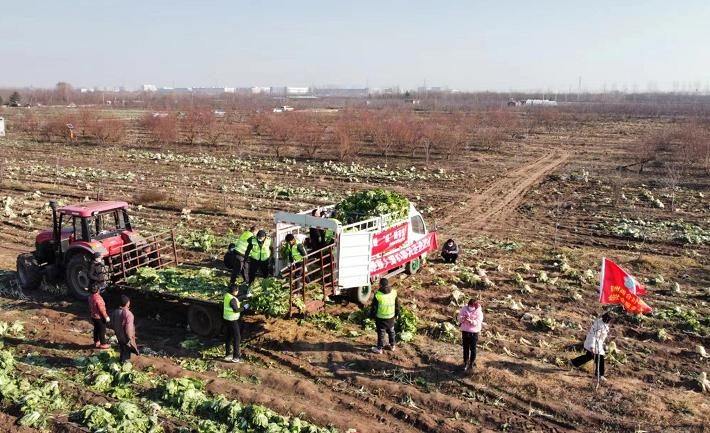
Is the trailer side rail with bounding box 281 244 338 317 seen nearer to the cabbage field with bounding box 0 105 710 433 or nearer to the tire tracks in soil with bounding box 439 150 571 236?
the cabbage field with bounding box 0 105 710 433

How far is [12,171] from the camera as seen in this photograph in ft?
112

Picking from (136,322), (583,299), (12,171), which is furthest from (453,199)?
(12,171)

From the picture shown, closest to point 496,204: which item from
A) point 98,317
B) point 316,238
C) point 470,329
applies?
point 316,238

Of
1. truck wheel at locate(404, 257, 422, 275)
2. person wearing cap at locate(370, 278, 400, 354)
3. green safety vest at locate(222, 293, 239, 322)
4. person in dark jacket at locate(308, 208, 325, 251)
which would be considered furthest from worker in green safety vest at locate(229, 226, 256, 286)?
truck wheel at locate(404, 257, 422, 275)

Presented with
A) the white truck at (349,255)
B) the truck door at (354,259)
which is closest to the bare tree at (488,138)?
the white truck at (349,255)

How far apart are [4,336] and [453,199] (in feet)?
68.0

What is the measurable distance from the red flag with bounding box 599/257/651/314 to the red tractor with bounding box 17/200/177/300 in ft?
30.9

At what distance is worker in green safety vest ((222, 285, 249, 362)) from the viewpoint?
10.9m

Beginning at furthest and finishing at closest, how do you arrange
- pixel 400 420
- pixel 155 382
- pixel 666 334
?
pixel 666 334 → pixel 155 382 → pixel 400 420

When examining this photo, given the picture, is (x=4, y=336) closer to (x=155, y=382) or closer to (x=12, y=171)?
(x=155, y=382)

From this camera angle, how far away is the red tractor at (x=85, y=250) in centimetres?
1347

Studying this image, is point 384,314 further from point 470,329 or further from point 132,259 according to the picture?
point 132,259

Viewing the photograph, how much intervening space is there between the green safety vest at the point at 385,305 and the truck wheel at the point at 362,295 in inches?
96.1

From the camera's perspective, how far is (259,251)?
1318 centimetres
